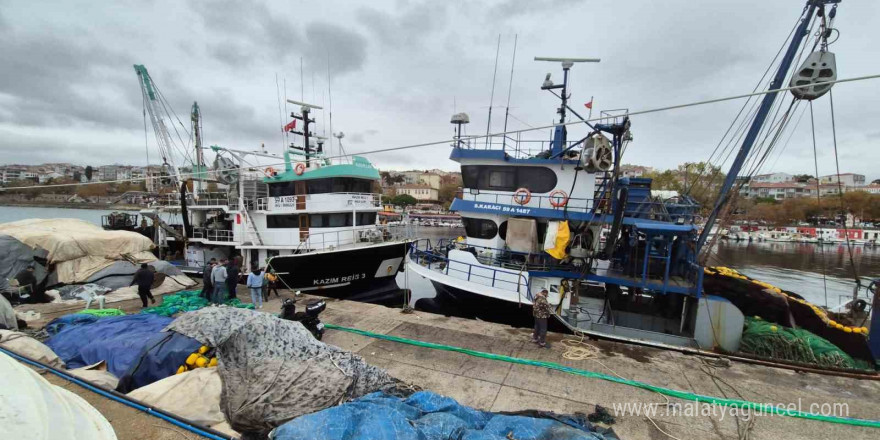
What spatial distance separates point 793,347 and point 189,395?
33.4 ft

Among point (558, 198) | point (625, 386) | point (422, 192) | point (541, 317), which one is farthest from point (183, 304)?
point (422, 192)

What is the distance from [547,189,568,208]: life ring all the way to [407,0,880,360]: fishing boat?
0.11ft

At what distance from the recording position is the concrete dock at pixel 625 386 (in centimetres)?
424

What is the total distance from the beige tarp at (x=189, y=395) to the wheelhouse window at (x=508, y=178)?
323 inches

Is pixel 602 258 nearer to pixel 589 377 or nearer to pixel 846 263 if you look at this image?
pixel 589 377

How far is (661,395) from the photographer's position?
16.0ft

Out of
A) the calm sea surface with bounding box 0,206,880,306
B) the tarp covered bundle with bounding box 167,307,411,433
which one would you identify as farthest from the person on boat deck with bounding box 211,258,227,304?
the calm sea surface with bounding box 0,206,880,306

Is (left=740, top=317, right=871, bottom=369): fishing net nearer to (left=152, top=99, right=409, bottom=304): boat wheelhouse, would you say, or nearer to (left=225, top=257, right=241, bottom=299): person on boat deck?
(left=152, top=99, right=409, bottom=304): boat wheelhouse

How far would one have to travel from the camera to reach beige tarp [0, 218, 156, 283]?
390 inches

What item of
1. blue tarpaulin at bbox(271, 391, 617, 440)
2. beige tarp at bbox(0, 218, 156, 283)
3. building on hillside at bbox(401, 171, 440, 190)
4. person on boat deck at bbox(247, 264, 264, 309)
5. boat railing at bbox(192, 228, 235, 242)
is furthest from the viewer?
building on hillside at bbox(401, 171, 440, 190)

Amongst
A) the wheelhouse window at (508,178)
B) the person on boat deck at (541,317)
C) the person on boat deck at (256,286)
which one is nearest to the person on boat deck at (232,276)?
the person on boat deck at (256,286)

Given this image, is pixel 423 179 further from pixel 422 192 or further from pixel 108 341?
pixel 108 341

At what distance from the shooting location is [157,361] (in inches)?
165

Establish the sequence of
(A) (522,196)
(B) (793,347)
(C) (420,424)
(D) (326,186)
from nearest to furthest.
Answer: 1. (C) (420,424)
2. (B) (793,347)
3. (A) (522,196)
4. (D) (326,186)
